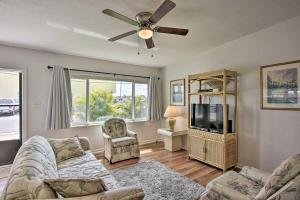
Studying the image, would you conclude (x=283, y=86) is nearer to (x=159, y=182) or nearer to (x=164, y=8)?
(x=164, y=8)

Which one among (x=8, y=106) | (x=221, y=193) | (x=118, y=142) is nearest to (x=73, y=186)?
(x=221, y=193)

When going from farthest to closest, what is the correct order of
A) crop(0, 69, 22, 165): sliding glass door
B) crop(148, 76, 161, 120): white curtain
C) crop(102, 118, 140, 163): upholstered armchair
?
1. crop(148, 76, 161, 120): white curtain
2. crop(102, 118, 140, 163): upholstered armchair
3. crop(0, 69, 22, 165): sliding glass door

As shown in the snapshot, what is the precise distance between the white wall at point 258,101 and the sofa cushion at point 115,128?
8.61ft

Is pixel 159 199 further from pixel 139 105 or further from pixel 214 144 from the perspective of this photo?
pixel 139 105

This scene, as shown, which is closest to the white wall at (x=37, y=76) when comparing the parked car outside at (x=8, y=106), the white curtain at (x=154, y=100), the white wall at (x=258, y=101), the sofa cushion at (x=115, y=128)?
the parked car outside at (x=8, y=106)

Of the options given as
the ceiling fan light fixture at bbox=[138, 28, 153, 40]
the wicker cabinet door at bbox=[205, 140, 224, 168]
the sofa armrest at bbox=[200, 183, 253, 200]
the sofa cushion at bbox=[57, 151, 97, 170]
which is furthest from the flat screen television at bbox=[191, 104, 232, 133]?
the sofa cushion at bbox=[57, 151, 97, 170]

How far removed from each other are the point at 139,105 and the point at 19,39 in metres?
3.21

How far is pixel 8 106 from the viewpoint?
10.8ft

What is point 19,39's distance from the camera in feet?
9.42

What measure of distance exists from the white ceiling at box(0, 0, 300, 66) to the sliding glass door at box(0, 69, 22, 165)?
749 millimetres

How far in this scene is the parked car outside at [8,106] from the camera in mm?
3244

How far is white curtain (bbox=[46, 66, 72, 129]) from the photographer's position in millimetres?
3445

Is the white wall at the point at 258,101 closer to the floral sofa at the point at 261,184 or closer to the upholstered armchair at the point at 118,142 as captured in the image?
the floral sofa at the point at 261,184

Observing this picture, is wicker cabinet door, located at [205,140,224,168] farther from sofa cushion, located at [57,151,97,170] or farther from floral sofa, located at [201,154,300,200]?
sofa cushion, located at [57,151,97,170]
